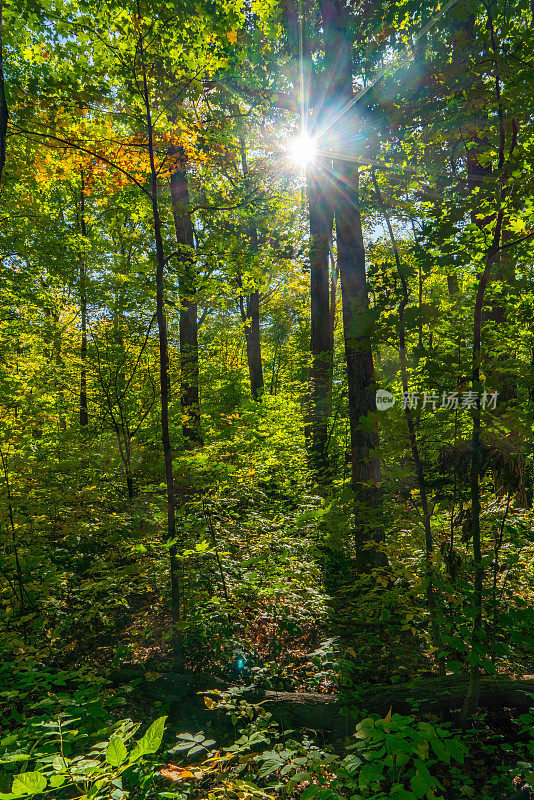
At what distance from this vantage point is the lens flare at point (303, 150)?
5.63 meters

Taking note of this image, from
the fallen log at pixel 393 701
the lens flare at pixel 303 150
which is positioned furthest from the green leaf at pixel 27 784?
the lens flare at pixel 303 150

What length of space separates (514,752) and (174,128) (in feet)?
19.5

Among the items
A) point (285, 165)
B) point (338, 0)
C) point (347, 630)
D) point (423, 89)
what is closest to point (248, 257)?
point (423, 89)

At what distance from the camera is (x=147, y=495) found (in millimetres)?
5566

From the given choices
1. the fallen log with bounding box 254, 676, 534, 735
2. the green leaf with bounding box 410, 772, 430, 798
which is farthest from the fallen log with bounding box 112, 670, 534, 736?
the green leaf with bounding box 410, 772, 430, 798

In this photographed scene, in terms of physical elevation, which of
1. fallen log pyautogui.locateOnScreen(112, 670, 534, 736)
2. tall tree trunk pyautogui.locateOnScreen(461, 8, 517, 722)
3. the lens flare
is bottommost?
fallen log pyautogui.locateOnScreen(112, 670, 534, 736)

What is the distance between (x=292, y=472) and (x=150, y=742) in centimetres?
513

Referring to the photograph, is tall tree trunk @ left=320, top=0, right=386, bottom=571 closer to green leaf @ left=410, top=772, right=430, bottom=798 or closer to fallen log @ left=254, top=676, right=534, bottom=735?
fallen log @ left=254, top=676, right=534, bottom=735

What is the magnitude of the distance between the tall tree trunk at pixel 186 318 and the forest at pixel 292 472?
10cm

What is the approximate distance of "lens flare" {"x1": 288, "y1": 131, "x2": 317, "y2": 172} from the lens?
5.63 m

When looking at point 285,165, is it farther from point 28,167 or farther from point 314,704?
point 314,704

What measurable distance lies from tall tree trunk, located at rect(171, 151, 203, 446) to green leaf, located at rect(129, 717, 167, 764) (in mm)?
3562

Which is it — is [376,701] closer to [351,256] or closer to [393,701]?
[393,701]

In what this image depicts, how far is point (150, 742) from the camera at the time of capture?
143cm
